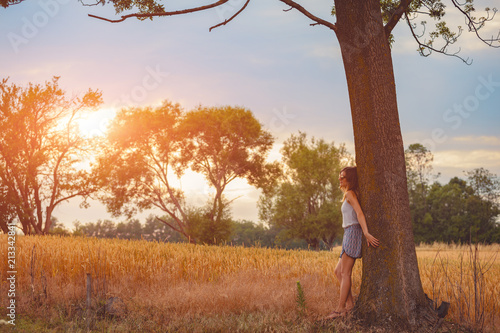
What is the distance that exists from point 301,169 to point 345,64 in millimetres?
37721

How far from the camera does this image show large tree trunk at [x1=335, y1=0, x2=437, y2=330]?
6.74 meters

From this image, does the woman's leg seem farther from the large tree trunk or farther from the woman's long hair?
the woman's long hair

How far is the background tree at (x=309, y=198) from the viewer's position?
43188mm

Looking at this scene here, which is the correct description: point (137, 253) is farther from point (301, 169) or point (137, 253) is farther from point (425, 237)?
point (425, 237)

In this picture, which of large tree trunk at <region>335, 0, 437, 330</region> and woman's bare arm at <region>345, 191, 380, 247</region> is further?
woman's bare arm at <region>345, 191, 380, 247</region>

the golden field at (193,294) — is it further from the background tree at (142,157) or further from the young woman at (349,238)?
the background tree at (142,157)

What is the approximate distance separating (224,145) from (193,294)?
27.7 meters

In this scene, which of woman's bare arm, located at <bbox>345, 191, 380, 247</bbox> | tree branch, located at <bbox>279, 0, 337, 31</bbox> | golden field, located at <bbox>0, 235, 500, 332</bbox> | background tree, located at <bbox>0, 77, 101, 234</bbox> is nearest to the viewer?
woman's bare arm, located at <bbox>345, 191, 380, 247</bbox>

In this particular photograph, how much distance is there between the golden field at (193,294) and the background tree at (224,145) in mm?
21956

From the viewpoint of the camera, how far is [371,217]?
22.8 ft

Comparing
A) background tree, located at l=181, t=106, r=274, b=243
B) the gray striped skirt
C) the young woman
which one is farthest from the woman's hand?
background tree, located at l=181, t=106, r=274, b=243

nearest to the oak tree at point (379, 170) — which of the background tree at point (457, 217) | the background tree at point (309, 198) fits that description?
the background tree at point (309, 198)

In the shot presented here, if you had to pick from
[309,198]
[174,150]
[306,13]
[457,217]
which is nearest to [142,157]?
[174,150]

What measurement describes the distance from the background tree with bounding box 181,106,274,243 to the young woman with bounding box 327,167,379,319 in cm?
2684
